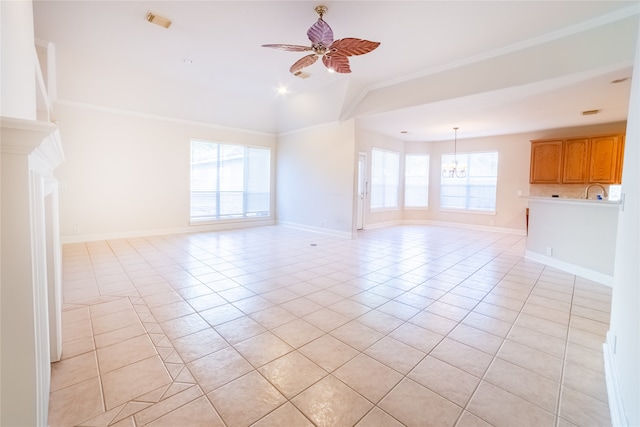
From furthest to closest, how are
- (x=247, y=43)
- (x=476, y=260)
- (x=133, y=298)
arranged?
1. (x=476, y=260)
2. (x=247, y=43)
3. (x=133, y=298)

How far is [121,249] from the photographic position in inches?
196

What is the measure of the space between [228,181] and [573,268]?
7.30m

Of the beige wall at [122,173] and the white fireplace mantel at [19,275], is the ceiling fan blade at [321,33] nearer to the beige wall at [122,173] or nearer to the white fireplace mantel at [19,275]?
the white fireplace mantel at [19,275]

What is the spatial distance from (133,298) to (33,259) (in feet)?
7.17

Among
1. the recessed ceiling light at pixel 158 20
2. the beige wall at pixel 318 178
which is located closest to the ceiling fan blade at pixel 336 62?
the recessed ceiling light at pixel 158 20

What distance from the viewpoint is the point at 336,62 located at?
11.6ft

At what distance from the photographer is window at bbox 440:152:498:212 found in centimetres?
806

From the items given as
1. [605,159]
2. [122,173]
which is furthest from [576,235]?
[122,173]

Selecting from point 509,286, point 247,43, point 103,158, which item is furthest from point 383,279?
point 103,158

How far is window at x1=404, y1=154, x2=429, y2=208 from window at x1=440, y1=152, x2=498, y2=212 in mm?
522

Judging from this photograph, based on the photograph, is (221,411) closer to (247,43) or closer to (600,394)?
(600,394)

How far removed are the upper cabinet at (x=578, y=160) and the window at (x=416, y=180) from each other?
2942mm

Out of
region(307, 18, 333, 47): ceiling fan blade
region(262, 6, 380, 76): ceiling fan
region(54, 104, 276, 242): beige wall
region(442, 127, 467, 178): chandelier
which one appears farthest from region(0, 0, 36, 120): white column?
region(442, 127, 467, 178): chandelier

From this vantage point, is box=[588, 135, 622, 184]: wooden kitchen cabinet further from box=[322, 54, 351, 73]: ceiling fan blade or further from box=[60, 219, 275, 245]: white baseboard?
box=[60, 219, 275, 245]: white baseboard
